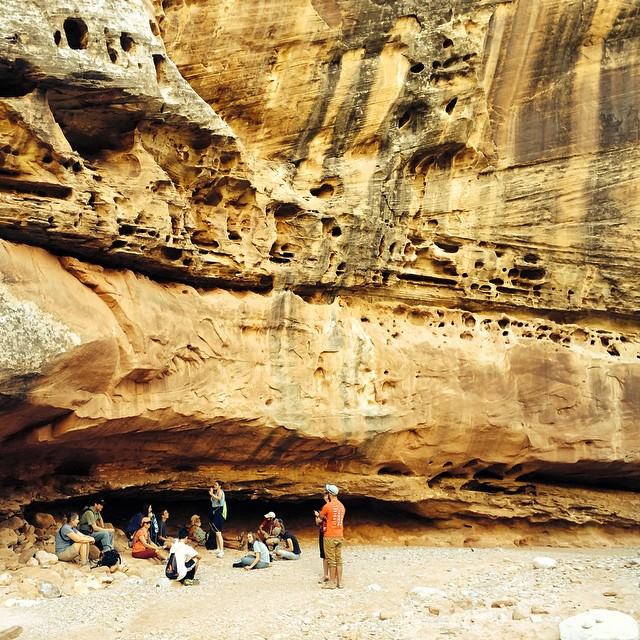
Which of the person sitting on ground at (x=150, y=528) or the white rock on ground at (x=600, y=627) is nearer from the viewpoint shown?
the white rock on ground at (x=600, y=627)

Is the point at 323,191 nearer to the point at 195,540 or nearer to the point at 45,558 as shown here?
the point at 195,540

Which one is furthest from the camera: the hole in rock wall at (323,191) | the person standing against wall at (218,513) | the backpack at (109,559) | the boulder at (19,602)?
the hole in rock wall at (323,191)

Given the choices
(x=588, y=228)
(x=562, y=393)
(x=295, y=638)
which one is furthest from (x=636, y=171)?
(x=295, y=638)

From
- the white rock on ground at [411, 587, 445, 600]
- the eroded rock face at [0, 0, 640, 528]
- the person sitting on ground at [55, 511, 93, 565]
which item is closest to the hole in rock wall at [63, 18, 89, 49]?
the eroded rock face at [0, 0, 640, 528]

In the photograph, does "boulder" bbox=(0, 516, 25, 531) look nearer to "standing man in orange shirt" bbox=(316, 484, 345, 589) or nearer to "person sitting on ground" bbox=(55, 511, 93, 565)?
"person sitting on ground" bbox=(55, 511, 93, 565)

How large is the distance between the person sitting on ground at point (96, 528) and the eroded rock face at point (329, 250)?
40.8 inches

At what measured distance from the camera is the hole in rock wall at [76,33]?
13.4m

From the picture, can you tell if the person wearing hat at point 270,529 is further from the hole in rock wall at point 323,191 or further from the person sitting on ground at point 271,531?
the hole in rock wall at point 323,191

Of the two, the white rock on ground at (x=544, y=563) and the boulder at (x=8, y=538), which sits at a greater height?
the boulder at (x=8, y=538)

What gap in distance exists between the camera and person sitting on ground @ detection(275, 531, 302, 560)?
573 inches

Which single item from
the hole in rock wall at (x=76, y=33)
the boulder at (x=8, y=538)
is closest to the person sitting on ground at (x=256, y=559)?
the boulder at (x=8, y=538)

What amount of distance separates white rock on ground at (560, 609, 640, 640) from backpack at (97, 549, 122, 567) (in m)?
5.86

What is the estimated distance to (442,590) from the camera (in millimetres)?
12453

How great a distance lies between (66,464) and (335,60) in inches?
317
